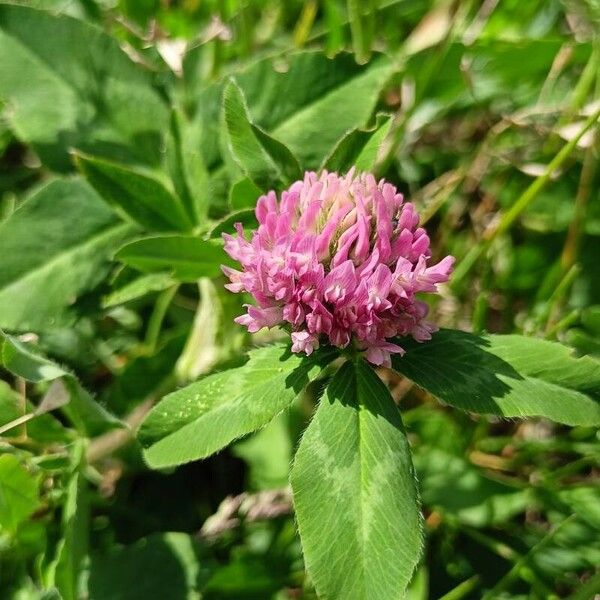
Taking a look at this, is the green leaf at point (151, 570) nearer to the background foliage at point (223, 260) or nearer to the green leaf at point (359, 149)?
the background foliage at point (223, 260)

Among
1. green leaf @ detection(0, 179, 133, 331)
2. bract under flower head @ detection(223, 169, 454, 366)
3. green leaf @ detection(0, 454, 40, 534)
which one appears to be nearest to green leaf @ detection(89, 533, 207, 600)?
green leaf @ detection(0, 454, 40, 534)

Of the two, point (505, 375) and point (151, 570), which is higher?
point (505, 375)

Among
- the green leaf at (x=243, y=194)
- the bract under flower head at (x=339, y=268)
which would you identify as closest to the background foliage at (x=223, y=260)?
the green leaf at (x=243, y=194)

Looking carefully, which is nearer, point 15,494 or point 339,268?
point 339,268

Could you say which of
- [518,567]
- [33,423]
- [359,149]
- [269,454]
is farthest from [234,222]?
[518,567]

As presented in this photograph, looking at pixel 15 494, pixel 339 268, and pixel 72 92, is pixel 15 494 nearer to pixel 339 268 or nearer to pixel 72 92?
pixel 339 268
